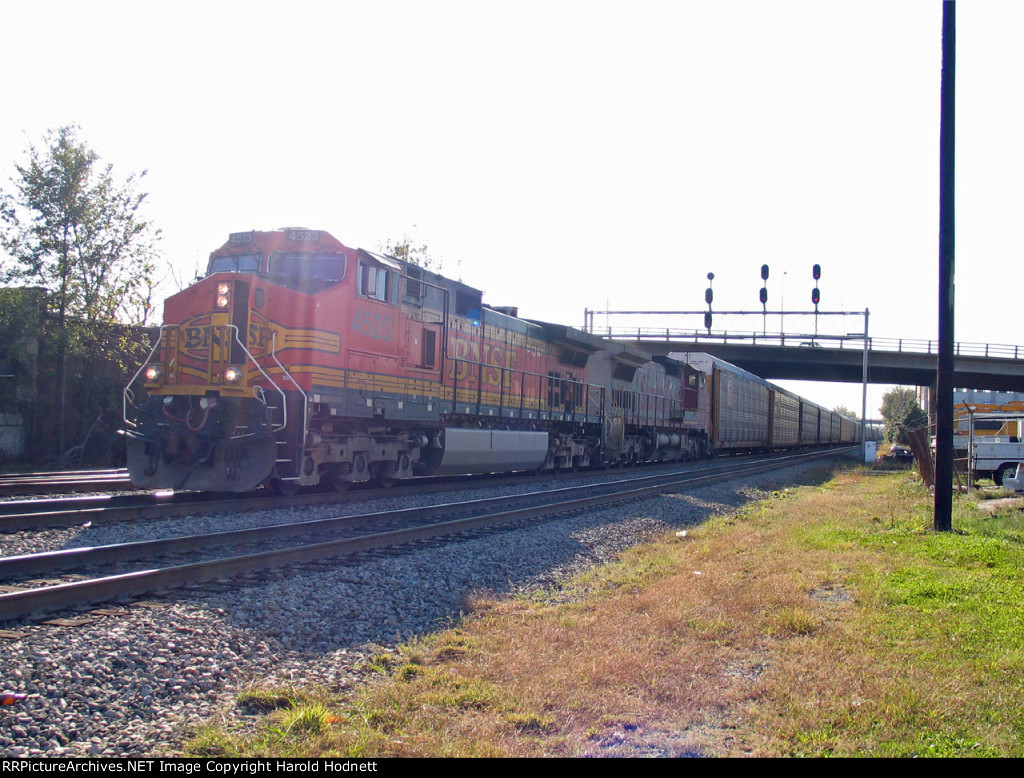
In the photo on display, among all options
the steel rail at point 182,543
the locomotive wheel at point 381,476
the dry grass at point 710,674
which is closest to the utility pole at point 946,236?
the dry grass at point 710,674

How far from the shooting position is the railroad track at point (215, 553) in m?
5.21

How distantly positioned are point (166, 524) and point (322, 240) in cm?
467

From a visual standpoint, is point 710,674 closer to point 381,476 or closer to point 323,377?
point 323,377

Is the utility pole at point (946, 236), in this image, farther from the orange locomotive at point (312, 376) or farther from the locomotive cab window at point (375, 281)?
the locomotive cab window at point (375, 281)

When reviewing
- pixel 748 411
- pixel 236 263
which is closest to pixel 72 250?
pixel 236 263

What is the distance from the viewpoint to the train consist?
1034cm

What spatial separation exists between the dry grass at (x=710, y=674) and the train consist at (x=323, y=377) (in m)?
5.24

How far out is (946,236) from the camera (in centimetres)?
1101

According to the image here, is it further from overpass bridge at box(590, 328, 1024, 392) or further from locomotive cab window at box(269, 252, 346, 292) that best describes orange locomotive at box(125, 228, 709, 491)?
overpass bridge at box(590, 328, 1024, 392)

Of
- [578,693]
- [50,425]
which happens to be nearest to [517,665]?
[578,693]

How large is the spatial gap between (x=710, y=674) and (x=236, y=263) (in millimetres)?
9715

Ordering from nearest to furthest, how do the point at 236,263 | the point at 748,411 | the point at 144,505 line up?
the point at 144,505 → the point at 236,263 → the point at 748,411

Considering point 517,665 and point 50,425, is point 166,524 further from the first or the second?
point 50,425

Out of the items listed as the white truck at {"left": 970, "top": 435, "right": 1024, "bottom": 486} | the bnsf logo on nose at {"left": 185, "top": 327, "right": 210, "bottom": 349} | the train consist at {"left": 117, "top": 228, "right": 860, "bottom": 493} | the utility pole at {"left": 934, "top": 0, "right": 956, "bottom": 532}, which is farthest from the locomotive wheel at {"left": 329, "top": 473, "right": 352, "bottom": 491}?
the white truck at {"left": 970, "top": 435, "right": 1024, "bottom": 486}
